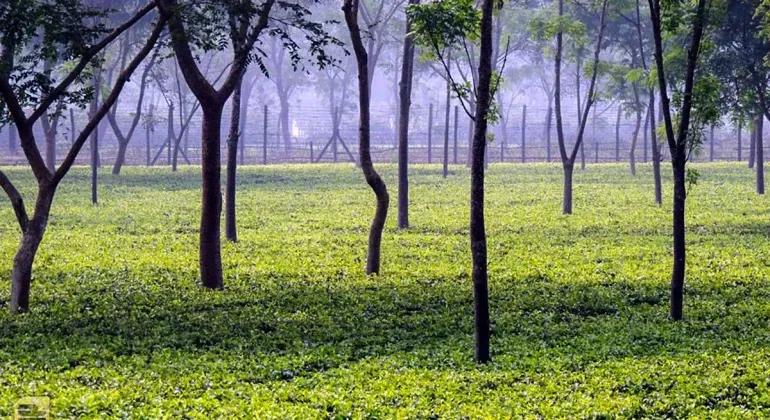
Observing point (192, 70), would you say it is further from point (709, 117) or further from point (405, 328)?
point (709, 117)

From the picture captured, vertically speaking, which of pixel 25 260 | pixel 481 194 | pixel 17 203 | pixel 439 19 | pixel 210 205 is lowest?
pixel 25 260

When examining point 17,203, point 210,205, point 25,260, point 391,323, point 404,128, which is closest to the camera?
point 391,323

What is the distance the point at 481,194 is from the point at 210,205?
5.82 meters

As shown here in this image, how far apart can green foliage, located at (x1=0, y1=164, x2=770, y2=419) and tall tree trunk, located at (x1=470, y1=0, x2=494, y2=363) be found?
0.42m

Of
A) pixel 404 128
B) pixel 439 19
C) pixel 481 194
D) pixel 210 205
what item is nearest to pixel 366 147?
pixel 210 205

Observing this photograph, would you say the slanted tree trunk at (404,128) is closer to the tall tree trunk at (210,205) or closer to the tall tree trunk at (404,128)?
the tall tree trunk at (404,128)

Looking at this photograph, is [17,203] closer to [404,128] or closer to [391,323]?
[391,323]

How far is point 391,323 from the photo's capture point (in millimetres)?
12180

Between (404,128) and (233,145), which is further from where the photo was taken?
(404,128)

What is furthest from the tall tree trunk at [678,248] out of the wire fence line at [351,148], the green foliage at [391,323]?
the wire fence line at [351,148]

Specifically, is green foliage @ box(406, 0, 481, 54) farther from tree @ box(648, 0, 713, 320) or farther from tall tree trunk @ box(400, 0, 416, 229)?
tall tree trunk @ box(400, 0, 416, 229)

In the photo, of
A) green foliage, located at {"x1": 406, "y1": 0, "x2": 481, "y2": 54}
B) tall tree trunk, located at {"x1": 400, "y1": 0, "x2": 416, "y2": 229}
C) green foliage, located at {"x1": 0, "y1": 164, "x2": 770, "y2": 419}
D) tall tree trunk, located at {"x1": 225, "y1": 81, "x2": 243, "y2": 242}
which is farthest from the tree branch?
tall tree trunk, located at {"x1": 400, "y1": 0, "x2": 416, "y2": 229}

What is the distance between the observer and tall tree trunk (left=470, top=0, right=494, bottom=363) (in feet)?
32.7

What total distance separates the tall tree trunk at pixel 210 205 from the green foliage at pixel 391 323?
383 mm
